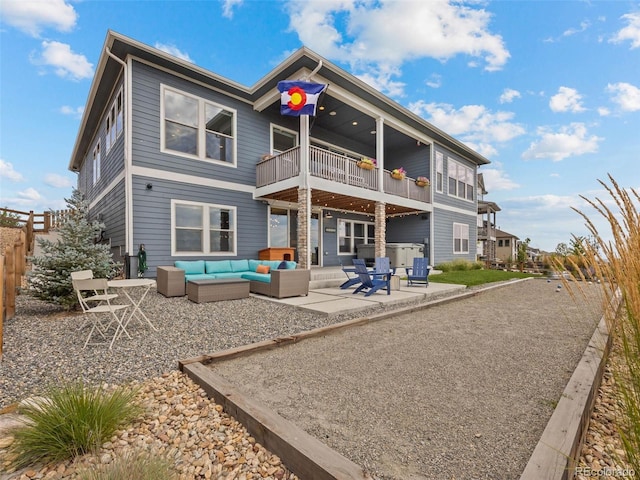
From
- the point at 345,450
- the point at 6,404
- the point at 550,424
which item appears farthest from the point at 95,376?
the point at 550,424

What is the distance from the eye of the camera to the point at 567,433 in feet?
5.78

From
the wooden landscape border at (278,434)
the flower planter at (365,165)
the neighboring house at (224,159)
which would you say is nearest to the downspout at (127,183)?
the neighboring house at (224,159)

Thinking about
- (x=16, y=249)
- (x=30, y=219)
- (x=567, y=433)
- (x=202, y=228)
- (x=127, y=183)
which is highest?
(x=127, y=183)

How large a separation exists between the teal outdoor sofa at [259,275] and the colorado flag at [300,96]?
4.37 metres

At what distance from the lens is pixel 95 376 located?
9.27 feet

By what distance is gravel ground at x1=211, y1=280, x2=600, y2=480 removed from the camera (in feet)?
5.78

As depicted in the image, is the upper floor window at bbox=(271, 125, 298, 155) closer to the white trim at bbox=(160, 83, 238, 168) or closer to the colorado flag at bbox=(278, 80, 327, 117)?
the white trim at bbox=(160, 83, 238, 168)

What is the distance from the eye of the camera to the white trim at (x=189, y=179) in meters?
7.97

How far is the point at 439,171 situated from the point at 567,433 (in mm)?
14726

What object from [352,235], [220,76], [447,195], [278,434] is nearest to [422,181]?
[447,195]

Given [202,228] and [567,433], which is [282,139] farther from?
[567,433]

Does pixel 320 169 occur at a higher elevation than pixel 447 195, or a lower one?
lower

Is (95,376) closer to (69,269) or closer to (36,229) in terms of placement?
(69,269)

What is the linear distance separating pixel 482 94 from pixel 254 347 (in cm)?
1415
